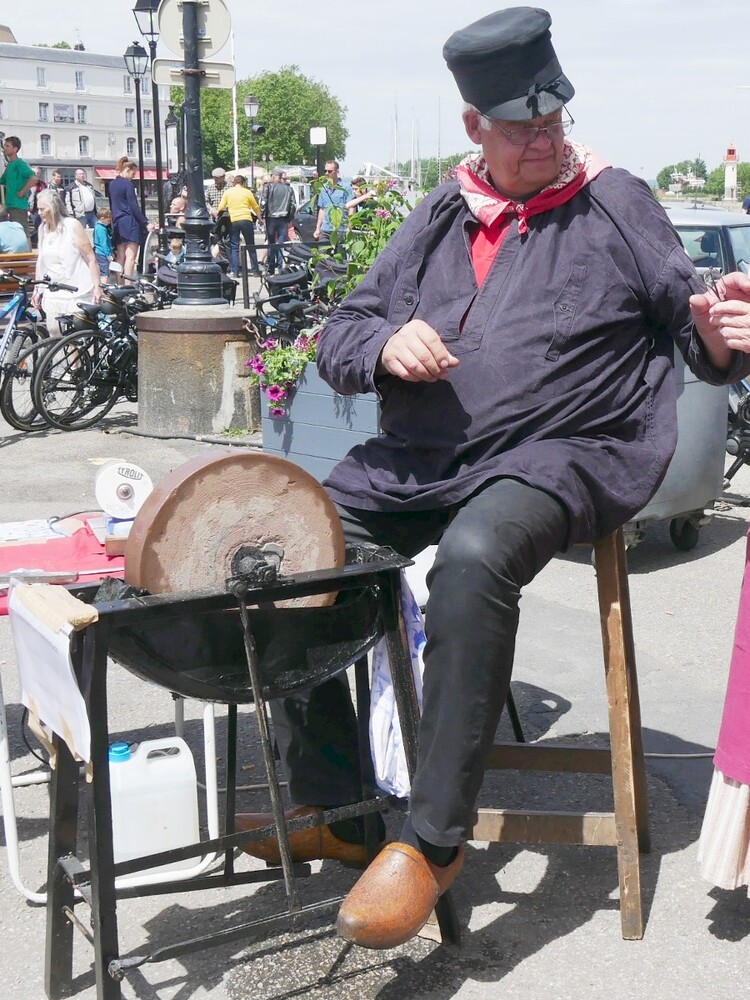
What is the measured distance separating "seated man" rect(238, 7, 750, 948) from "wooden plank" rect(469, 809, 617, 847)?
294mm

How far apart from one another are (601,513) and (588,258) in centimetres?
56

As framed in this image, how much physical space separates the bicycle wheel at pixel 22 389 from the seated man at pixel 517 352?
636cm

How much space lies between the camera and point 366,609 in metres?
2.53

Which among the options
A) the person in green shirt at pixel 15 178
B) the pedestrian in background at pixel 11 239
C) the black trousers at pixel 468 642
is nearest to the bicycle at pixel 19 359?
the pedestrian in background at pixel 11 239

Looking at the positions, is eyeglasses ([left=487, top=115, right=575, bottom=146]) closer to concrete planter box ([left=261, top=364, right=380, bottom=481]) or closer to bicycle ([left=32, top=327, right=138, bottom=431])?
concrete planter box ([left=261, top=364, right=380, bottom=481])

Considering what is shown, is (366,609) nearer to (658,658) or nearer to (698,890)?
(698,890)

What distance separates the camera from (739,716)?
2.60 m

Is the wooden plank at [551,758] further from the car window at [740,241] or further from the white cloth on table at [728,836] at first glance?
the car window at [740,241]

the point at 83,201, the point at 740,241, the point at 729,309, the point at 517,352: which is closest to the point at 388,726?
the point at 517,352

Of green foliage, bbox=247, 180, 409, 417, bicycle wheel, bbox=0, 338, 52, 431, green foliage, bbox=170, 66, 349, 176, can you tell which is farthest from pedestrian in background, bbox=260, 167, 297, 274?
green foliage, bbox=170, 66, 349, 176

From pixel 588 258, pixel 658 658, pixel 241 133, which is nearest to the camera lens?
pixel 588 258

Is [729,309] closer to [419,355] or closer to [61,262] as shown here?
[419,355]

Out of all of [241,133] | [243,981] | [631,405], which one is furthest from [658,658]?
[241,133]

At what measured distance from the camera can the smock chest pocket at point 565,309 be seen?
2.64 m
